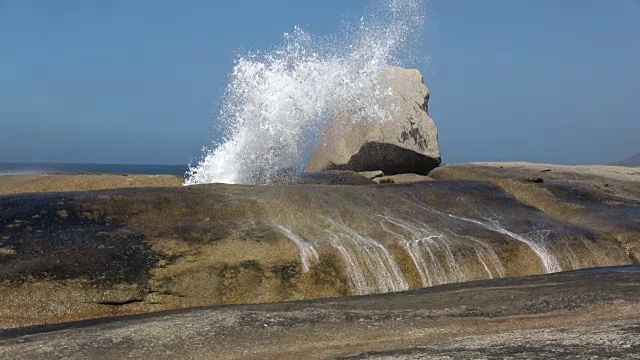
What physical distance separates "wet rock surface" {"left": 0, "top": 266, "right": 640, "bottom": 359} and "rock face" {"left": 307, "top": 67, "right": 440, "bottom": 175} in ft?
55.4

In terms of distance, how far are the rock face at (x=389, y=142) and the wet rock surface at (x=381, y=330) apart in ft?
55.4

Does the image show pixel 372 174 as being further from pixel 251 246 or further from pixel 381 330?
pixel 381 330

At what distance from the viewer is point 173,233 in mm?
13492

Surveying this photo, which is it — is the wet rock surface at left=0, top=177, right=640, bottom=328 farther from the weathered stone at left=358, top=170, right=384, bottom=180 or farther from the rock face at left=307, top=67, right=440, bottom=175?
the rock face at left=307, top=67, right=440, bottom=175


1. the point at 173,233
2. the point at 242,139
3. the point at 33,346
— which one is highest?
the point at 242,139

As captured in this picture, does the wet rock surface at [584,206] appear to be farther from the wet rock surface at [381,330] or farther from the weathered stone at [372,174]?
the wet rock surface at [381,330]

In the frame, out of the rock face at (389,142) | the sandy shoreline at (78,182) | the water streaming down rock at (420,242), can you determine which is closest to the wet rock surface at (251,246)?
the water streaming down rock at (420,242)

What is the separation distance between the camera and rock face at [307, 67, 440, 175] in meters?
28.5

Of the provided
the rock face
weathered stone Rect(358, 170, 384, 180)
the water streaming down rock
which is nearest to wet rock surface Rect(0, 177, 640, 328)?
the water streaming down rock

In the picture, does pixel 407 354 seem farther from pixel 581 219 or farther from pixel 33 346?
pixel 581 219

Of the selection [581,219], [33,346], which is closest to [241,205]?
[33,346]

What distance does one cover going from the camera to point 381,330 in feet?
31.4

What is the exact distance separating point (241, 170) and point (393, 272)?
859cm

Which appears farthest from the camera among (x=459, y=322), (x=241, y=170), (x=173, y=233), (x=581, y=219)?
(x=241, y=170)
